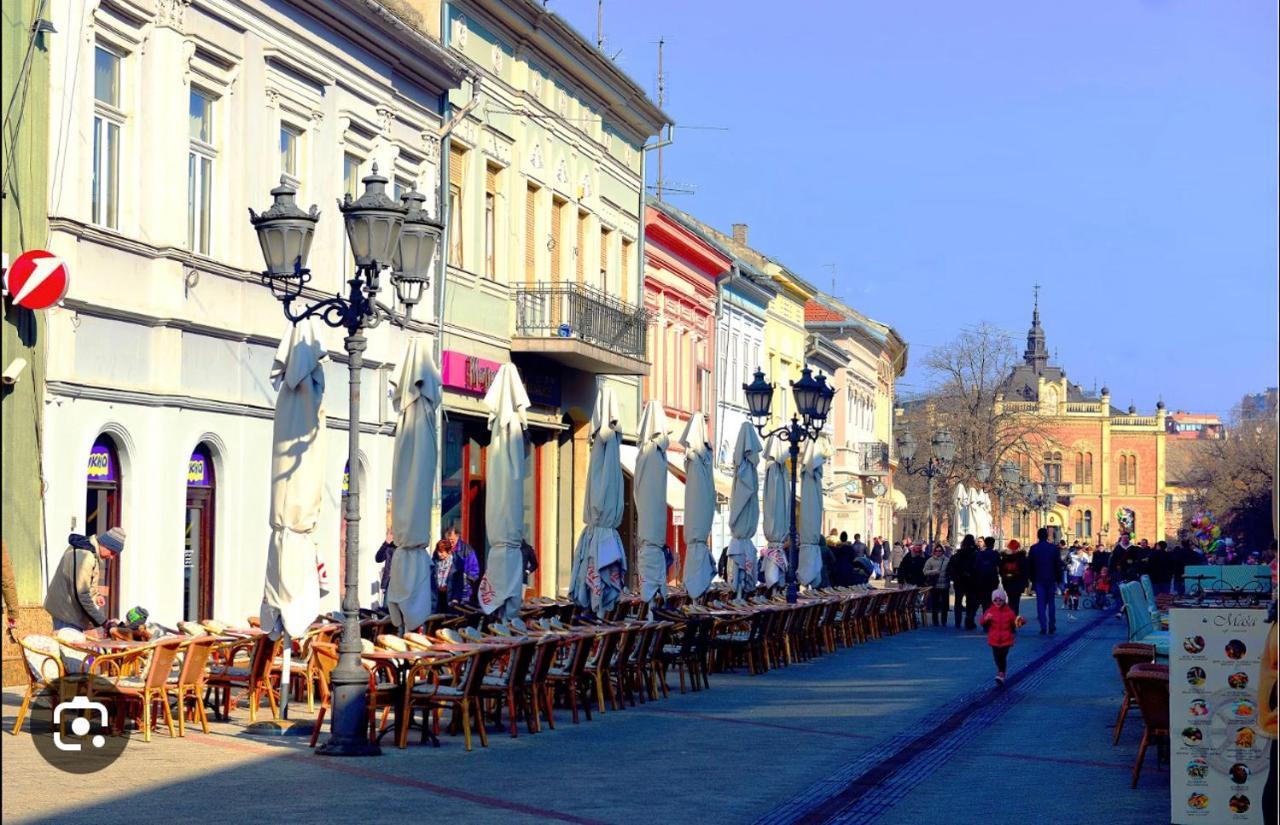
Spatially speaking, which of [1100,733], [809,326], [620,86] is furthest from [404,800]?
[809,326]

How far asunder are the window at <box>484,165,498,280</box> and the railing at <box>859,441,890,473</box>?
4632 cm

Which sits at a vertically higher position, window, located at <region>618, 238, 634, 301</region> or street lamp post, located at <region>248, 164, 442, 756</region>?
window, located at <region>618, 238, 634, 301</region>

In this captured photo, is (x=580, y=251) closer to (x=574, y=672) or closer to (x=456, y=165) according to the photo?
(x=456, y=165)

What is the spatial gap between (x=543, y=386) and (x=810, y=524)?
6.46 metres

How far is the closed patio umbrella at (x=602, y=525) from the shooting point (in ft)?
73.4

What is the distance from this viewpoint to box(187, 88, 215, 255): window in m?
22.8

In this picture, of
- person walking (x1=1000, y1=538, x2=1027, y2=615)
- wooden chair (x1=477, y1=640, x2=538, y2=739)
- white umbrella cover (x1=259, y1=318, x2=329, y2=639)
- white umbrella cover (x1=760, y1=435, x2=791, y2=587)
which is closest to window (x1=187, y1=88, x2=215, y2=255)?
white umbrella cover (x1=259, y1=318, x2=329, y2=639)

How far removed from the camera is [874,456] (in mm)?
81375

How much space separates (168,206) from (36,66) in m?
3.27

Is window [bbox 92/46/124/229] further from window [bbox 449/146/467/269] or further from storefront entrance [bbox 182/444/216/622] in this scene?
window [bbox 449/146/467/269]

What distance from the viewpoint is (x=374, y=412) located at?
94.5 ft

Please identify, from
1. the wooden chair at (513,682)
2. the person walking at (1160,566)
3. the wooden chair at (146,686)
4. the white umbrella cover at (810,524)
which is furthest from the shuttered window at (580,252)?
the wooden chair at (146,686)

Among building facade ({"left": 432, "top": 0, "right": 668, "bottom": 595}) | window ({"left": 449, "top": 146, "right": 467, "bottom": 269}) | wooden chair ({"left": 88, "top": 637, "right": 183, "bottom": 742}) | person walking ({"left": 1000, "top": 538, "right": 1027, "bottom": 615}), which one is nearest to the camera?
wooden chair ({"left": 88, "top": 637, "right": 183, "bottom": 742})

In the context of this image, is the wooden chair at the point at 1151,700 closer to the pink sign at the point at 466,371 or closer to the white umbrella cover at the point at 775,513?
the white umbrella cover at the point at 775,513
